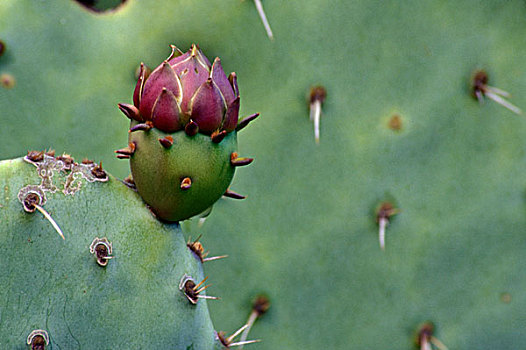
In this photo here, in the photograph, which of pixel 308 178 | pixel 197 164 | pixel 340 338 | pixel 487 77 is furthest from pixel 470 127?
pixel 197 164

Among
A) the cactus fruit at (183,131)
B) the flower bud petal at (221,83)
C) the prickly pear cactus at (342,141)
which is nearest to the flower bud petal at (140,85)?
the cactus fruit at (183,131)

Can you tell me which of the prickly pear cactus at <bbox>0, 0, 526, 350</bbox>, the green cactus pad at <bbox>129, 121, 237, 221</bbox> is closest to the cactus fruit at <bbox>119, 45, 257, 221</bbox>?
the green cactus pad at <bbox>129, 121, 237, 221</bbox>

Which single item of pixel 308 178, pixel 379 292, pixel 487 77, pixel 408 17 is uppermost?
pixel 408 17

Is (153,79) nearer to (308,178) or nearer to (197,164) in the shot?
(197,164)

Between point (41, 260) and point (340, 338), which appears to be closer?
point (41, 260)

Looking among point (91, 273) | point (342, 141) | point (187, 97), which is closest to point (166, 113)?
point (187, 97)

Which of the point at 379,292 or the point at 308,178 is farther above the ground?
the point at 308,178

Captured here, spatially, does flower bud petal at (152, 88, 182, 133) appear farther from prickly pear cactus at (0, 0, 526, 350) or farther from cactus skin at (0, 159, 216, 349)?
prickly pear cactus at (0, 0, 526, 350)
